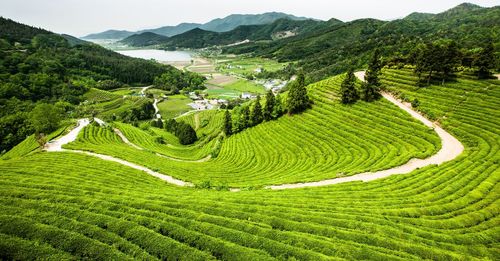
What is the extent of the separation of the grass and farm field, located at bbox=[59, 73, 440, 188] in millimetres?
80601

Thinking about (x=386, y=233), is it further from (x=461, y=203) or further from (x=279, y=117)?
(x=279, y=117)

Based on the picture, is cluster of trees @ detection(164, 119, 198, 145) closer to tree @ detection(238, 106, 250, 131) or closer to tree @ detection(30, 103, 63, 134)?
tree @ detection(238, 106, 250, 131)

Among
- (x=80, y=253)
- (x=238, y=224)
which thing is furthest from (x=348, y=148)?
(x=80, y=253)

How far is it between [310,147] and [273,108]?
25.4 m

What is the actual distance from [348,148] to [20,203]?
51338 millimetres

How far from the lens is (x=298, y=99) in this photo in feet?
243

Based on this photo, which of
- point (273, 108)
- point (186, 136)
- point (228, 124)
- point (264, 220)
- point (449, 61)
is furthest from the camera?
point (186, 136)

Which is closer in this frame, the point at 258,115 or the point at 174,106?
the point at 258,115

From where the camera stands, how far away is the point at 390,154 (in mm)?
44375

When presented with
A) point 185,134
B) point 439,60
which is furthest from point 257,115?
point 439,60

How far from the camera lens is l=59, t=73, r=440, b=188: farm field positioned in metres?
42.8

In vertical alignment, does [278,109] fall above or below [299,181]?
above

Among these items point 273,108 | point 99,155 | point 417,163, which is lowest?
point 99,155

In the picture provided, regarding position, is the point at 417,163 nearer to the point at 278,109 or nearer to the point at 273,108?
the point at 278,109
